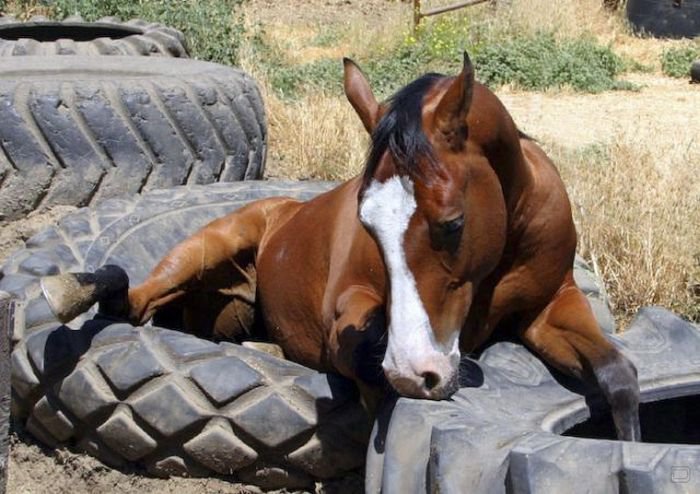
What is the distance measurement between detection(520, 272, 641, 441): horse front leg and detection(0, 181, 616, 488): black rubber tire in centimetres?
59

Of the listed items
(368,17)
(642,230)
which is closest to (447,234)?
(642,230)

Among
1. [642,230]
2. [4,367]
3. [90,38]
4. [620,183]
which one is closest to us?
[4,367]

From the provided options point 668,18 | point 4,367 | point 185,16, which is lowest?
point 668,18

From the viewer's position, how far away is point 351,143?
6.74 metres

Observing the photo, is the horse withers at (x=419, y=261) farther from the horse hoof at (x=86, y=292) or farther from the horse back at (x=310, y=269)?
the horse hoof at (x=86, y=292)

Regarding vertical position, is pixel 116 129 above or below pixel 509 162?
below

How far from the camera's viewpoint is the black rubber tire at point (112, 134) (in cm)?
470

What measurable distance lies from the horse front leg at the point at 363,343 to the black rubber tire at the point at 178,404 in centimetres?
17

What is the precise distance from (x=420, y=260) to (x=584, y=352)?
2.61 ft

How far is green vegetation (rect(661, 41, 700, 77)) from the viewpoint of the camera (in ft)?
39.0

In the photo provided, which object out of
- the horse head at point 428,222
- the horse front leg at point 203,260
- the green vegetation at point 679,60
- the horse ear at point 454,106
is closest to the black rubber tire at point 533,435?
the horse head at point 428,222

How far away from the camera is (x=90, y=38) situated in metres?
7.64

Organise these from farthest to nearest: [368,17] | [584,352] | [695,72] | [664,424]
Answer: [368,17] → [695,72] → [664,424] → [584,352]

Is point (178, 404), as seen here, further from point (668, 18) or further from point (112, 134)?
point (668, 18)
